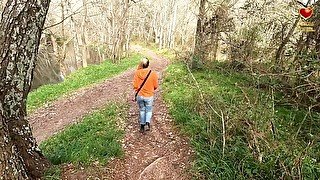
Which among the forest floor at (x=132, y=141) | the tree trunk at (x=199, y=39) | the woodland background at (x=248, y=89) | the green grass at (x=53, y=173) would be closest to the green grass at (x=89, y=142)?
the forest floor at (x=132, y=141)

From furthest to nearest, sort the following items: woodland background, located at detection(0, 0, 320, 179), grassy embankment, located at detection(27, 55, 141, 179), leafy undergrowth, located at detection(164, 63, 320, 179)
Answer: grassy embankment, located at detection(27, 55, 141, 179), woodland background, located at detection(0, 0, 320, 179), leafy undergrowth, located at detection(164, 63, 320, 179)

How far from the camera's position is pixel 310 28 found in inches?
310

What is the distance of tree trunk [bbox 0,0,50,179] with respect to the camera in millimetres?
4527

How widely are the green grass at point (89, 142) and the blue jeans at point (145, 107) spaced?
68 cm

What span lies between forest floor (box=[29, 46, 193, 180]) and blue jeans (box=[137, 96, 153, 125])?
15.0 inches

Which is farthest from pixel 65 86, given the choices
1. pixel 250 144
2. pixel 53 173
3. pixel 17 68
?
pixel 250 144

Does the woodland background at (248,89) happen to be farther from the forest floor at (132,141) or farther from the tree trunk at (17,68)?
the tree trunk at (17,68)

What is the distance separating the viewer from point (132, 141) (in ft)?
24.8

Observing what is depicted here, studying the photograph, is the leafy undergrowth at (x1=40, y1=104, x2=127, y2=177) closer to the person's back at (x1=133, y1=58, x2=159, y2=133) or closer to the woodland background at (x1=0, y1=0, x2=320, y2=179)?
the person's back at (x1=133, y1=58, x2=159, y2=133)

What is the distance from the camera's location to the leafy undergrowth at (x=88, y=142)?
635 cm

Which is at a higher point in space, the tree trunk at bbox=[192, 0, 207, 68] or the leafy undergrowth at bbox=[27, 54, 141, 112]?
the tree trunk at bbox=[192, 0, 207, 68]

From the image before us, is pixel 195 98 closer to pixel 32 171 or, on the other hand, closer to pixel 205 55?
pixel 32 171

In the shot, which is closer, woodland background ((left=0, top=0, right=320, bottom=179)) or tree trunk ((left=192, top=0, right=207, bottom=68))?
woodland background ((left=0, top=0, right=320, bottom=179))

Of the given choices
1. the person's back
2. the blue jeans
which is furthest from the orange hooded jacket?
the blue jeans
